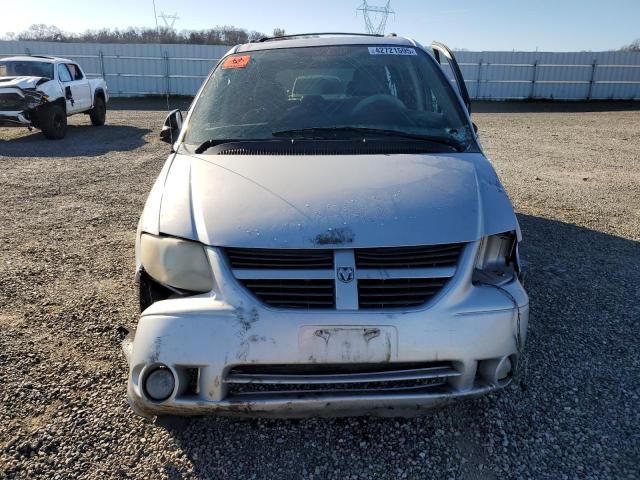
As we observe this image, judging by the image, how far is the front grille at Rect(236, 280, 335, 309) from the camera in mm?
2109

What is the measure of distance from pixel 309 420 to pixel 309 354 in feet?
2.27

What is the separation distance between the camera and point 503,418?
2.57 m

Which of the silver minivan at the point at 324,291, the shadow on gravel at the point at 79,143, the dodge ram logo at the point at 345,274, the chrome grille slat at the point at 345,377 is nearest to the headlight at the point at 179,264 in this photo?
the silver minivan at the point at 324,291

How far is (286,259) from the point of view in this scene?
2154 mm

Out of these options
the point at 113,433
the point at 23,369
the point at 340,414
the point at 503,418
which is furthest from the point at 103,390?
the point at 503,418

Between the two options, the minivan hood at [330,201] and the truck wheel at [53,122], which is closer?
the minivan hood at [330,201]

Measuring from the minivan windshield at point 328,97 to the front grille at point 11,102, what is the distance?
936 cm

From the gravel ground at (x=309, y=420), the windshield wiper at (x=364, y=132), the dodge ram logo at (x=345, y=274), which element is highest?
the windshield wiper at (x=364, y=132)

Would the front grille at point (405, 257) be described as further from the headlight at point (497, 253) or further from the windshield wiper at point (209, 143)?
the windshield wiper at point (209, 143)

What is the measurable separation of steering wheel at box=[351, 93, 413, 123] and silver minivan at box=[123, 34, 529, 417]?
65 centimetres

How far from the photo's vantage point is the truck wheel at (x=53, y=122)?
11.5m

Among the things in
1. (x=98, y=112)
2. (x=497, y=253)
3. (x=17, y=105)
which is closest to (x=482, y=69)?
(x=98, y=112)

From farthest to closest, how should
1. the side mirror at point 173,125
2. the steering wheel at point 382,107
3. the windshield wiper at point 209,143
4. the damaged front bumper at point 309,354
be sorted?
the side mirror at point 173,125, the steering wheel at point 382,107, the windshield wiper at point 209,143, the damaged front bumper at point 309,354

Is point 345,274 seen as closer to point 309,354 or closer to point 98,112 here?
point 309,354
